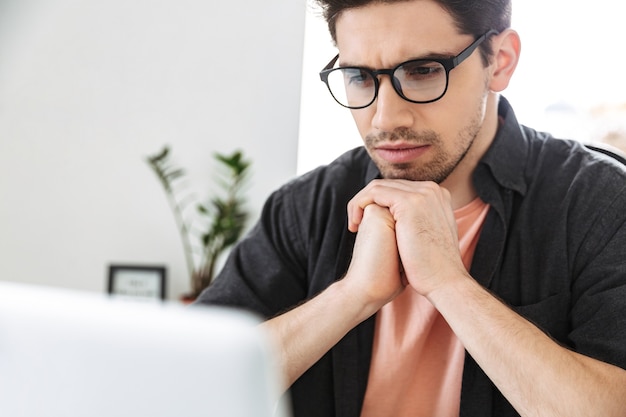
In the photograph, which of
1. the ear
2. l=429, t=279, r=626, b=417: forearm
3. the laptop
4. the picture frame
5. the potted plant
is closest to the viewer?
the laptop

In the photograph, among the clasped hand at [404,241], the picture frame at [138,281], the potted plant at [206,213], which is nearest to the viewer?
the clasped hand at [404,241]

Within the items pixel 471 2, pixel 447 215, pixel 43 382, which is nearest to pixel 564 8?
pixel 471 2

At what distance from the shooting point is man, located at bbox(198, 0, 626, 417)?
4.00 ft

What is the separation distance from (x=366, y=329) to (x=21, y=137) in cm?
264

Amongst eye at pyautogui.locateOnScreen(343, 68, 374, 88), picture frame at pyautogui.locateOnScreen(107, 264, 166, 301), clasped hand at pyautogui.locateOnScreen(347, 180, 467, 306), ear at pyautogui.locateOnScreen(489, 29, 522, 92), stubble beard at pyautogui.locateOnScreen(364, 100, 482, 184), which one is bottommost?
picture frame at pyautogui.locateOnScreen(107, 264, 166, 301)

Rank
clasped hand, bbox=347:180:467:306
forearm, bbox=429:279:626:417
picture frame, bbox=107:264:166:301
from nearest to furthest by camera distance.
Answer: forearm, bbox=429:279:626:417, clasped hand, bbox=347:180:467:306, picture frame, bbox=107:264:166:301

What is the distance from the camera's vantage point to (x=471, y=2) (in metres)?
1.33

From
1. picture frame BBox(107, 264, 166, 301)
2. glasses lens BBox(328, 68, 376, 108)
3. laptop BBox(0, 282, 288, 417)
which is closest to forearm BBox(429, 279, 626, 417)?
glasses lens BBox(328, 68, 376, 108)

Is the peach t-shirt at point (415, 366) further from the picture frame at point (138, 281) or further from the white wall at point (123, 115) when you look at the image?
the picture frame at point (138, 281)

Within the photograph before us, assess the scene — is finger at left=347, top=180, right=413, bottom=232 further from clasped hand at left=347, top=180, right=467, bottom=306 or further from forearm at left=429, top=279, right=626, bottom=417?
forearm at left=429, top=279, right=626, bottom=417

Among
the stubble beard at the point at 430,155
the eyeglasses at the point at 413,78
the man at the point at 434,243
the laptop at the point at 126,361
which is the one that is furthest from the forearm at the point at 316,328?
the laptop at the point at 126,361

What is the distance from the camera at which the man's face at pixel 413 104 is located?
1.30 metres

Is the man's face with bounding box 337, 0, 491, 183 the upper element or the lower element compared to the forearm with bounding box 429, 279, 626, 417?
upper

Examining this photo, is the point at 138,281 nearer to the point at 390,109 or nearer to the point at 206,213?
the point at 206,213
